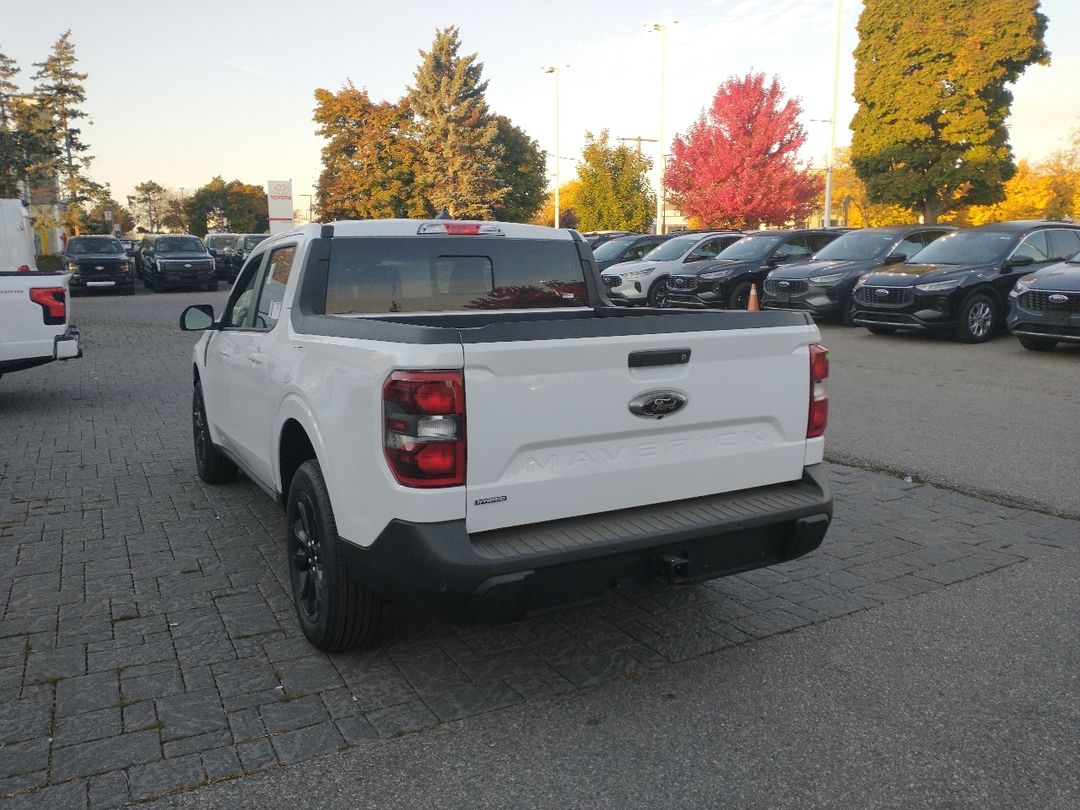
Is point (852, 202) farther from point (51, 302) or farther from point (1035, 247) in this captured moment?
point (51, 302)

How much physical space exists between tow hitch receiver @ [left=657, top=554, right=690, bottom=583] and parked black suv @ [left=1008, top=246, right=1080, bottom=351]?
425 inches

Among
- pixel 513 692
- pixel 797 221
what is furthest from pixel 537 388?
pixel 797 221

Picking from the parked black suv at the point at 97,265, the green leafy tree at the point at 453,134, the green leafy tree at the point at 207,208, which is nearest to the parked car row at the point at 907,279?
the parked black suv at the point at 97,265

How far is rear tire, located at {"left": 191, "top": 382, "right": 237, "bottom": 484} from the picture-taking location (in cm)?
627

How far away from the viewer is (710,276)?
59.2 ft

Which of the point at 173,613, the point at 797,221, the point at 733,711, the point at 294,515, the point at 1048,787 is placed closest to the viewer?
the point at 1048,787

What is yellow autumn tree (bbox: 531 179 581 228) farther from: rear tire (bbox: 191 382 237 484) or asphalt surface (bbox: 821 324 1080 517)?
rear tire (bbox: 191 382 237 484)

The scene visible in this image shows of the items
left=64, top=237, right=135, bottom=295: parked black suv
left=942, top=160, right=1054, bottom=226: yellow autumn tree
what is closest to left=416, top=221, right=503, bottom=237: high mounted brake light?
left=64, top=237, right=135, bottom=295: parked black suv

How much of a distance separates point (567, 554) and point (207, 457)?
13.2ft

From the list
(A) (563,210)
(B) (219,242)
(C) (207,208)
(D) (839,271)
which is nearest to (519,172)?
(A) (563,210)

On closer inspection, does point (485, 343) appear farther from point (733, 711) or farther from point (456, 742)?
point (733, 711)

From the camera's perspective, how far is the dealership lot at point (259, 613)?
10.3 ft

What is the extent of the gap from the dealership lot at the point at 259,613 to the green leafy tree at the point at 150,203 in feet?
367

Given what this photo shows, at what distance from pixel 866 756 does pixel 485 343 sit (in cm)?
186
